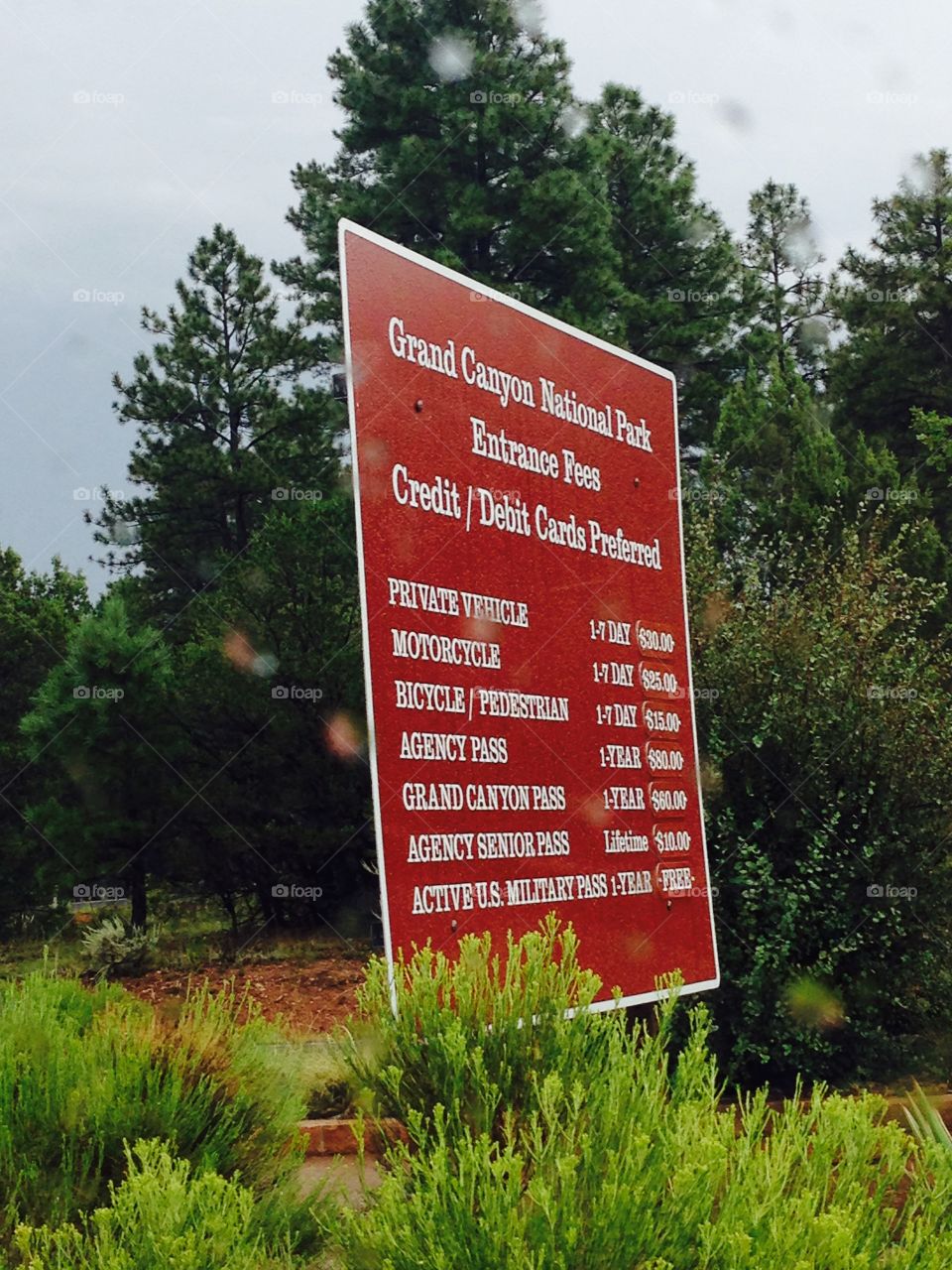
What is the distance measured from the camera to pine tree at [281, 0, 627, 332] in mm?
25188

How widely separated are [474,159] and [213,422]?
713cm

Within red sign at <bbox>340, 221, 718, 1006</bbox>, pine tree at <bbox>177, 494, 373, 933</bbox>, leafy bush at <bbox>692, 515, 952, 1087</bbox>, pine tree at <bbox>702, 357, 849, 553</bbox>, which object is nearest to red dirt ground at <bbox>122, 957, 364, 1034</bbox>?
pine tree at <bbox>177, 494, 373, 933</bbox>

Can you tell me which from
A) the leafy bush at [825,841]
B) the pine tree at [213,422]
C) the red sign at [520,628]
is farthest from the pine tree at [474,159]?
the red sign at [520,628]

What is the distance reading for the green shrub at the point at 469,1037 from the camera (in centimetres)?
445

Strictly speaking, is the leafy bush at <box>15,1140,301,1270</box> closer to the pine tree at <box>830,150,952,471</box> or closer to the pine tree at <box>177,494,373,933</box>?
the pine tree at <box>177,494,373,933</box>

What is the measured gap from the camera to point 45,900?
22391 millimetres

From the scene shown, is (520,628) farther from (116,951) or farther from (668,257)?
(668,257)

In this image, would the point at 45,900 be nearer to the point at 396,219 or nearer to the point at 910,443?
the point at 396,219

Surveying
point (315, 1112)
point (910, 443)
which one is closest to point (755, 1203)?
point (315, 1112)

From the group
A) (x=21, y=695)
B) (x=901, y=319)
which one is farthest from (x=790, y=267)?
(x=21, y=695)

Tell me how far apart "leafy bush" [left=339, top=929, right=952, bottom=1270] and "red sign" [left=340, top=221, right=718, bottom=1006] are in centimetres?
137

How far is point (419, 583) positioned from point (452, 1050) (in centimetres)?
192

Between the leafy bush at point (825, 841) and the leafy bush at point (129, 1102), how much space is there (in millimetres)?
4928

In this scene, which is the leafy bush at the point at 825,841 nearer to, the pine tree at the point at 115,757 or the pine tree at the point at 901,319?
the pine tree at the point at 115,757
